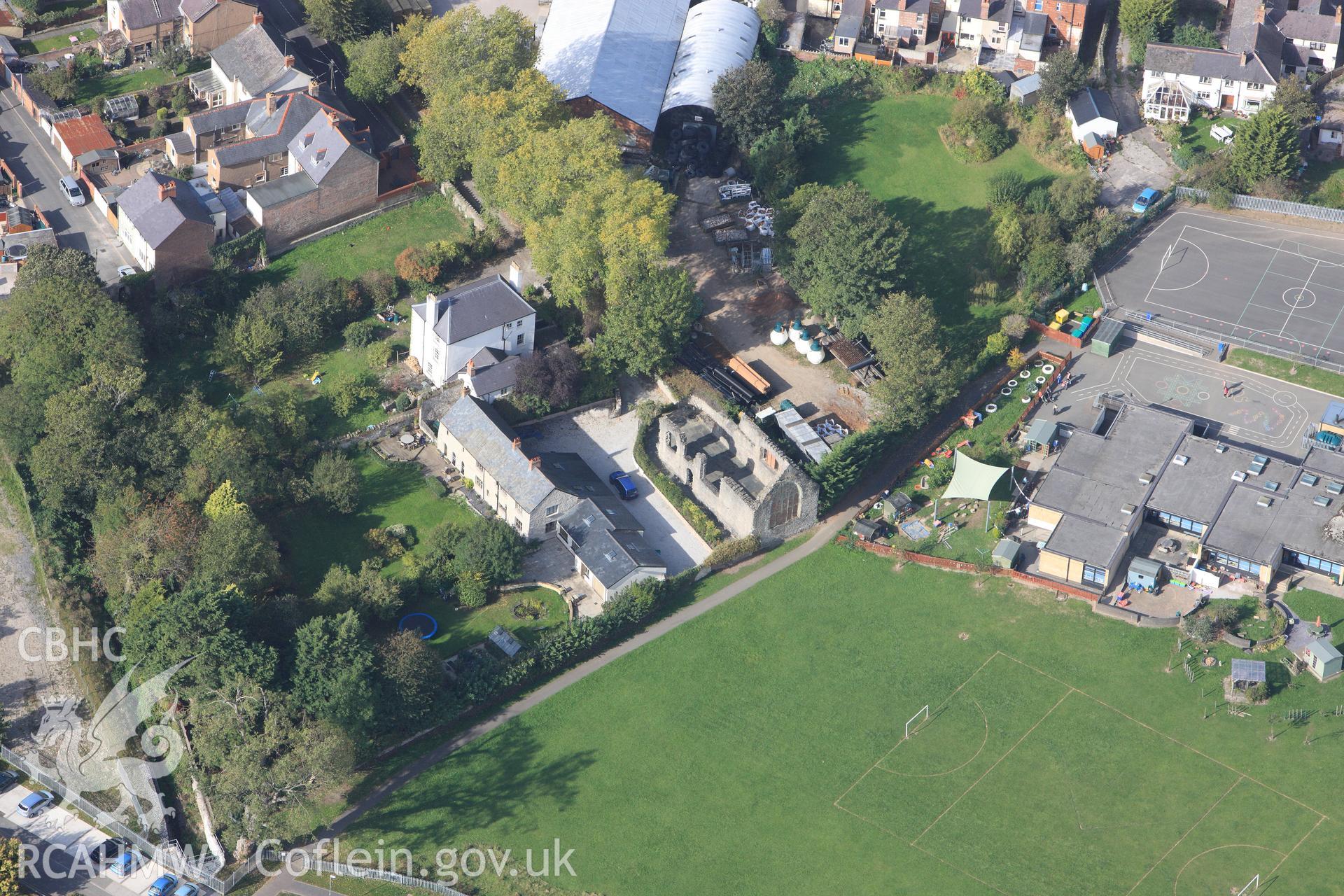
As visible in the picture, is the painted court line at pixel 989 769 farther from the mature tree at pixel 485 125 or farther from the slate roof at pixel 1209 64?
the slate roof at pixel 1209 64

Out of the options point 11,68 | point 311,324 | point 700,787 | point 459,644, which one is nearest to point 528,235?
point 311,324

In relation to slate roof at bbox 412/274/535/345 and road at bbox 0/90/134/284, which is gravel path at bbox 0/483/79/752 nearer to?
road at bbox 0/90/134/284

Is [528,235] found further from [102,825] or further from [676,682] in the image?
[102,825]

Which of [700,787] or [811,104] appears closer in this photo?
[700,787]

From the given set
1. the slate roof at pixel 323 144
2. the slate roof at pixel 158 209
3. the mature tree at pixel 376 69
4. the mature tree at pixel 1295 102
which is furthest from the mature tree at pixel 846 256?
the slate roof at pixel 158 209
